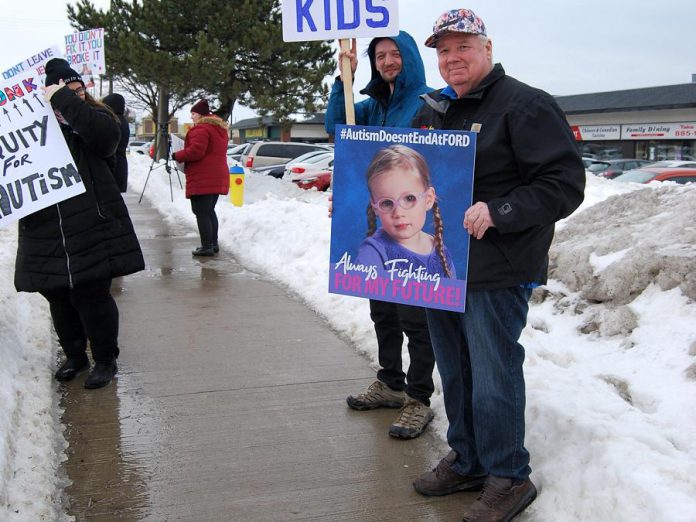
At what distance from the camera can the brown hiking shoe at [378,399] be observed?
14.5 ft

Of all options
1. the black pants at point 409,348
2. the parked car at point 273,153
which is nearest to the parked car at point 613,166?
the parked car at point 273,153

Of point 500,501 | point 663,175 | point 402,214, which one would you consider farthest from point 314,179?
point 500,501

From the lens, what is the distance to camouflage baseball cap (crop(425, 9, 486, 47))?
2.93 m

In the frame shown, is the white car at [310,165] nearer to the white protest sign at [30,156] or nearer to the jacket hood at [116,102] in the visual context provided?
the jacket hood at [116,102]

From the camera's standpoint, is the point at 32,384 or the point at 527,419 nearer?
the point at 527,419

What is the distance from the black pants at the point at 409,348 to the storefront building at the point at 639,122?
1361 inches

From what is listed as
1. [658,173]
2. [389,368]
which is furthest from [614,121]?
[389,368]

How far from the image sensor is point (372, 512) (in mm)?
3291

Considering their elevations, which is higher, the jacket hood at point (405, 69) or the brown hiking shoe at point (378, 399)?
the jacket hood at point (405, 69)

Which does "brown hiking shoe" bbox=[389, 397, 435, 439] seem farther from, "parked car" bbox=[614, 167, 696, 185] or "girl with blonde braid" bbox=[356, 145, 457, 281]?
"parked car" bbox=[614, 167, 696, 185]

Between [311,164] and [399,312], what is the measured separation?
18126mm

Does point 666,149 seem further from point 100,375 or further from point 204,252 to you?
point 100,375

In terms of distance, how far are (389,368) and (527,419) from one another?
975mm

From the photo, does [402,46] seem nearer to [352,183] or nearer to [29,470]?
[352,183]
